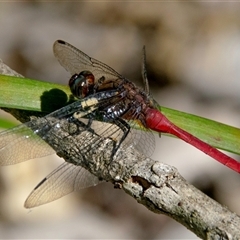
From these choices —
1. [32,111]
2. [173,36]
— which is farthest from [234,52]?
[32,111]

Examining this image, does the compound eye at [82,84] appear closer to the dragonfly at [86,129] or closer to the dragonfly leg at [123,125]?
the dragonfly at [86,129]

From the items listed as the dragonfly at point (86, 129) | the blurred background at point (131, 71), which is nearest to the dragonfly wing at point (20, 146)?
the dragonfly at point (86, 129)

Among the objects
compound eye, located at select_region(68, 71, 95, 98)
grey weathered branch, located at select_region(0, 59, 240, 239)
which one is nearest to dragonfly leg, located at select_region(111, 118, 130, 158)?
compound eye, located at select_region(68, 71, 95, 98)

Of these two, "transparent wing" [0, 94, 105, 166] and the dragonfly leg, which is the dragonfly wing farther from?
the dragonfly leg

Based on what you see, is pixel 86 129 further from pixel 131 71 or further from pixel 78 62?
pixel 131 71

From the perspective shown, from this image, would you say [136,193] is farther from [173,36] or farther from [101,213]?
[173,36]

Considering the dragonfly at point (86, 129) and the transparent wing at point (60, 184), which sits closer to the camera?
the dragonfly at point (86, 129)

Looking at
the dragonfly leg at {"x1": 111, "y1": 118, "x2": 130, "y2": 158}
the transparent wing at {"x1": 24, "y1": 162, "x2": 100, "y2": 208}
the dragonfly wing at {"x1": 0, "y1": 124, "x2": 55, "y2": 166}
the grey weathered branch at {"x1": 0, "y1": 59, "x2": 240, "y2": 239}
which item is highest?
the dragonfly leg at {"x1": 111, "y1": 118, "x2": 130, "y2": 158}

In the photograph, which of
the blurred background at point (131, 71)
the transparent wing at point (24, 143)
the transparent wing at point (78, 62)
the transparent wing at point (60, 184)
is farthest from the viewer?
the blurred background at point (131, 71)
